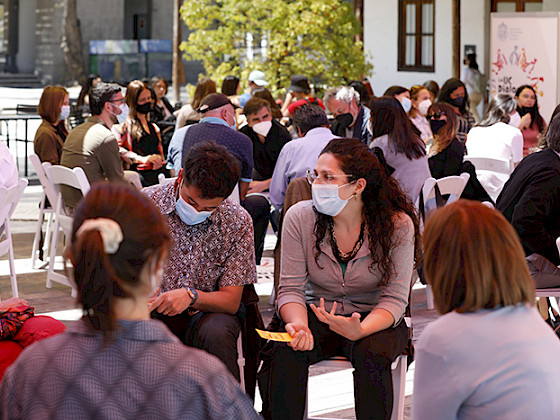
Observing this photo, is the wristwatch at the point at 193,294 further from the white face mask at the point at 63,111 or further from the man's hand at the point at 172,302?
the white face mask at the point at 63,111

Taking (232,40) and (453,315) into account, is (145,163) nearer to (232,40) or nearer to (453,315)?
(453,315)

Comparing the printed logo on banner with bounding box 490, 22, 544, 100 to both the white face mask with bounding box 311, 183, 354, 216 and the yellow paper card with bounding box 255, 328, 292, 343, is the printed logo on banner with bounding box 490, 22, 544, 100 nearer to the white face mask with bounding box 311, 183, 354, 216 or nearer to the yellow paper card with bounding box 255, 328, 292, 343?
the white face mask with bounding box 311, 183, 354, 216

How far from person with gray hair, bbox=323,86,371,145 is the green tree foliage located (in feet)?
16.0

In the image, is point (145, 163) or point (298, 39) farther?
point (298, 39)

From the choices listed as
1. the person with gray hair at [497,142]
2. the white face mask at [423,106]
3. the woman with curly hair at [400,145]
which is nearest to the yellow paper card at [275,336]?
the woman with curly hair at [400,145]

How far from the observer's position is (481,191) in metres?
5.98

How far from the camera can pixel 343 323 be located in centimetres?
319

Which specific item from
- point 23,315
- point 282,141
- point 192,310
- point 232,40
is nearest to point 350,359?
point 192,310

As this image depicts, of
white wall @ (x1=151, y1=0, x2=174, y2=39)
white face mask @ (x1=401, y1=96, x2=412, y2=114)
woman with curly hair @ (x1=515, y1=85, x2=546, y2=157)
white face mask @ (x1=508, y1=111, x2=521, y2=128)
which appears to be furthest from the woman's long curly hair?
white wall @ (x1=151, y1=0, x2=174, y2=39)

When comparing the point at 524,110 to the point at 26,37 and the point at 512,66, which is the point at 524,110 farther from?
the point at 26,37

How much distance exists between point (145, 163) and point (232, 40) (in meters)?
6.65

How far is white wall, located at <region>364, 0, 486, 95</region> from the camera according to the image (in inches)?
639

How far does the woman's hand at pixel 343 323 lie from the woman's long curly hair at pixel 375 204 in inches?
9.1

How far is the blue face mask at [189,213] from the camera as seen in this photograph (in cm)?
337
